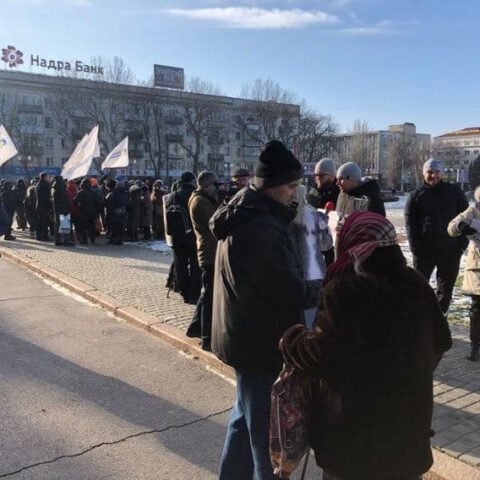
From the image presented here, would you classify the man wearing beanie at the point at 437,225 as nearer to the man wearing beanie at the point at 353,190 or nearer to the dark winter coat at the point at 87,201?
the man wearing beanie at the point at 353,190

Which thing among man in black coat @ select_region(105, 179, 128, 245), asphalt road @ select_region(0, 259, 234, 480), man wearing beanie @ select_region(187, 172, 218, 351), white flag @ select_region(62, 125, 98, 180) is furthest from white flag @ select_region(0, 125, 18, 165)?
man wearing beanie @ select_region(187, 172, 218, 351)

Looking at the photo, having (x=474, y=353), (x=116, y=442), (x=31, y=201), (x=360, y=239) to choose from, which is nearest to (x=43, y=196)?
(x=31, y=201)

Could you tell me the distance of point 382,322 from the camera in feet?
6.61

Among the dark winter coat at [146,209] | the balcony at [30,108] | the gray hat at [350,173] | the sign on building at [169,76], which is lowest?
the dark winter coat at [146,209]

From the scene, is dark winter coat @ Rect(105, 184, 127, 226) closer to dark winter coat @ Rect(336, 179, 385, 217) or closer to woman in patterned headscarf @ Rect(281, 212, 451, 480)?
dark winter coat @ Rect(336, 179, 385, 217)

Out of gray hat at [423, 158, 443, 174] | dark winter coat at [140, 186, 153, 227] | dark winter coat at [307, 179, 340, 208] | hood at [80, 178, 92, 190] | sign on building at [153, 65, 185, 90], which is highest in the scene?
sign on building at [153, 65, 185, 90]

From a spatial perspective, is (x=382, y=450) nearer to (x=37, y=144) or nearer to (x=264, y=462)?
(x=264, y=462)

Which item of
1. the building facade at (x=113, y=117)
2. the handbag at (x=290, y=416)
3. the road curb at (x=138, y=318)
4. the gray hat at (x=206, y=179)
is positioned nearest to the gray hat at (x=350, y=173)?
the gray hat at (x=206, y=179)

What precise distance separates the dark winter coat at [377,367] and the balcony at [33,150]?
219ft

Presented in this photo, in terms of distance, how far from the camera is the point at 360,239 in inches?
83.8

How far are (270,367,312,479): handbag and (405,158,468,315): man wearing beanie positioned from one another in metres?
4.55

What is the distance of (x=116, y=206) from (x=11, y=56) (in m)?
68.7

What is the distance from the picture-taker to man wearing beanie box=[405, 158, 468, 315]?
20.9 feet

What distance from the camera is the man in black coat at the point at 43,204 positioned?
52.7 feet
